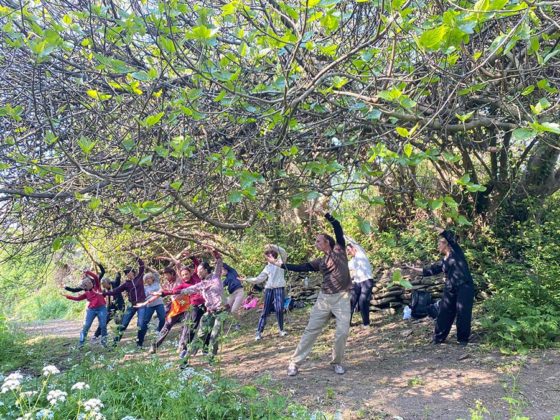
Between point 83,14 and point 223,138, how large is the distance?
1845mm

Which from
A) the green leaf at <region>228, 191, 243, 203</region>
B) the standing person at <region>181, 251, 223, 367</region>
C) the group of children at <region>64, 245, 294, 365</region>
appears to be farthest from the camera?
the group of children at <region>64, 245, 294, 365</region>

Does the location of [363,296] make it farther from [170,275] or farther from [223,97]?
[223,97]

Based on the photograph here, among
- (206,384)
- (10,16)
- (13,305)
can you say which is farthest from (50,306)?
(10,16)

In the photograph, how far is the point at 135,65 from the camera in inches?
181

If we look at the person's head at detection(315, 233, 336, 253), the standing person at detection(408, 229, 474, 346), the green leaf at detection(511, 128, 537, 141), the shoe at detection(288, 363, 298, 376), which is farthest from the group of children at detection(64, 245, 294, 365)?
the green leaf at detection(511, 128, 537, 141)

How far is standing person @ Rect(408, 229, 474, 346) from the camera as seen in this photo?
270 inches

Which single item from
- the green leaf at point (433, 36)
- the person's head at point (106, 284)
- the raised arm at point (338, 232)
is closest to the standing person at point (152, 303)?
the person's head at point (106, 284)

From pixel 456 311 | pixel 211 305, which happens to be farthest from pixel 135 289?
pixel 456 311

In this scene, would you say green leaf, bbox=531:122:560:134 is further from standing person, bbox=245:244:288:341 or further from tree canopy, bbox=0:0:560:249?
standing person, bbox=245:244:288:341

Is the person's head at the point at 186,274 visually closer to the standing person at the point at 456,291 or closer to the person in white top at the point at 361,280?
the person in white top at the point at 361,280

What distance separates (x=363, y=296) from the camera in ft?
28.5

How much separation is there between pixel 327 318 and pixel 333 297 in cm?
31

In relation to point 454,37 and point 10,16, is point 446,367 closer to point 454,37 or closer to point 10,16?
point 454,37

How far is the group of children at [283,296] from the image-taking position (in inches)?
→ 242
